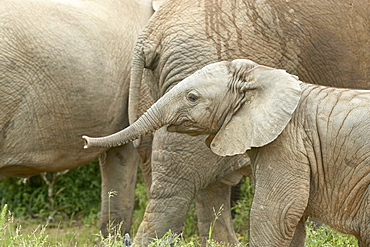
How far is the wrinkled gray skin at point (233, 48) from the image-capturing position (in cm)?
478

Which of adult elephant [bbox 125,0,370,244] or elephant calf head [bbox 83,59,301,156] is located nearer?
elephant calf head [bbox 83,59,301,156]

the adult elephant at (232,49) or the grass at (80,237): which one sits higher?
the adult elephant at (232,49)

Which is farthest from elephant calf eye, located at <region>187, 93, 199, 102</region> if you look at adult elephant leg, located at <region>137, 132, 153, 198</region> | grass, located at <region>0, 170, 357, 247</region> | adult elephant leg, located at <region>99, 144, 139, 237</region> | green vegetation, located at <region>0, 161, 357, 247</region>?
green vegetation, located at <region>0, 161, 357, 247</region>

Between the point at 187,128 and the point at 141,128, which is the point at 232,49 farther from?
the point at 141,128

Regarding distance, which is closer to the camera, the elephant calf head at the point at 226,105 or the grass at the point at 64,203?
the elephant calf head at the point at 226,105

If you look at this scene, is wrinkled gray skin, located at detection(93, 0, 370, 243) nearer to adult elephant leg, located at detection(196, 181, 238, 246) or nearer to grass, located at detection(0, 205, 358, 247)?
grass, located at detection(0, 205, 358, 247)

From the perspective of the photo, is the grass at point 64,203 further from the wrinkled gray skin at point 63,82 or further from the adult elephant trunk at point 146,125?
the adult elephant trunk at point 146,125

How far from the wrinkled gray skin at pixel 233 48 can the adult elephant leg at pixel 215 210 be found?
710 millimetres

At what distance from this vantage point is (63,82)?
18.4ft

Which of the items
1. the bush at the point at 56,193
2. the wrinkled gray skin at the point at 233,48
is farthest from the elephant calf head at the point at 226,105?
the bush at the point at 56,193

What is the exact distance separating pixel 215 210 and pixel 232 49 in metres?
1.30

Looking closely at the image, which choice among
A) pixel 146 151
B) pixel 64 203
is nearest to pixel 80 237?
pixel 64 203

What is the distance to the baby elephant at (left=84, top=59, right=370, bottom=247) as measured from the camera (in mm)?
3938

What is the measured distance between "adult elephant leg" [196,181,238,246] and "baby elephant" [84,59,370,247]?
1506 millimetres
